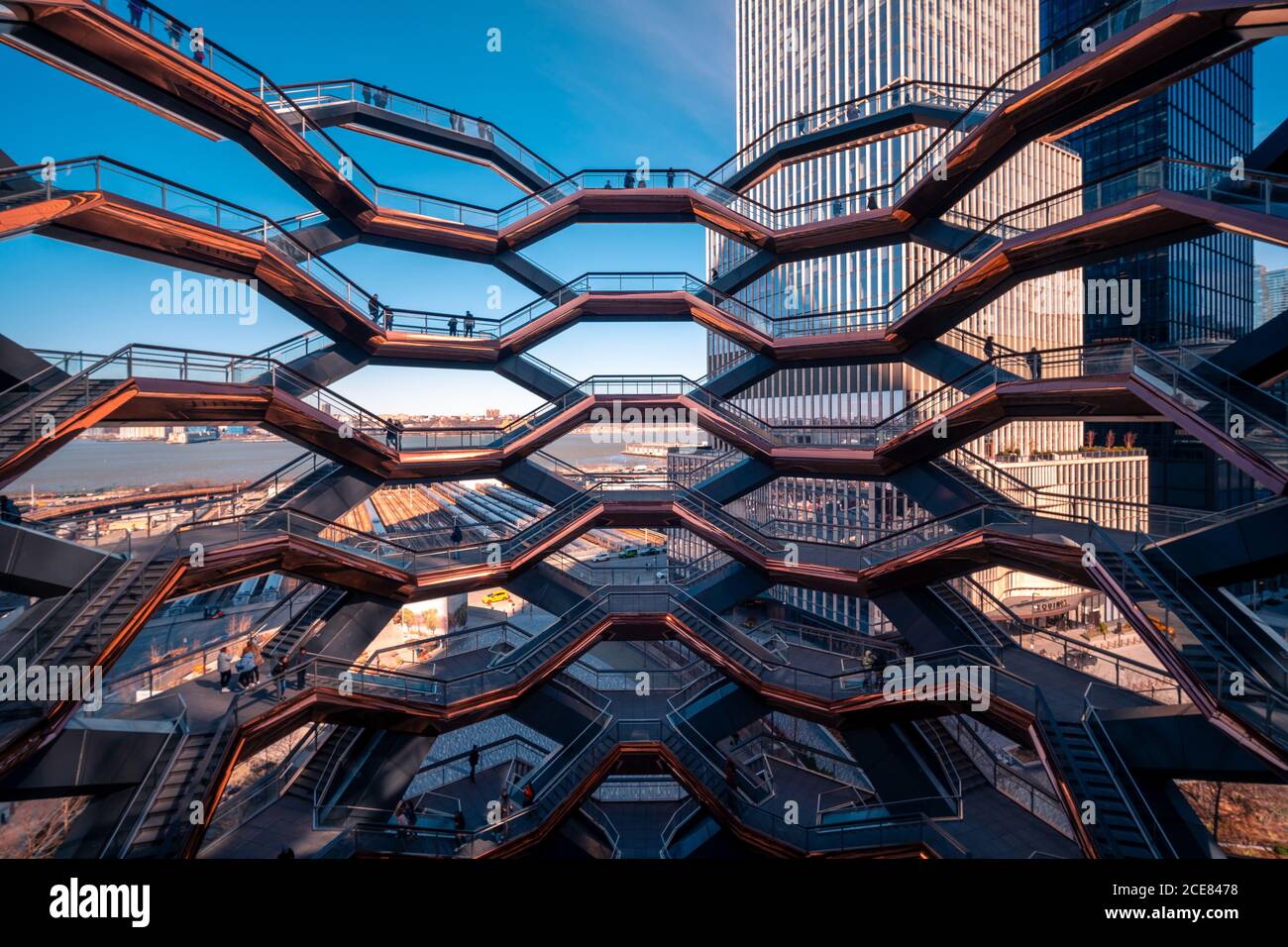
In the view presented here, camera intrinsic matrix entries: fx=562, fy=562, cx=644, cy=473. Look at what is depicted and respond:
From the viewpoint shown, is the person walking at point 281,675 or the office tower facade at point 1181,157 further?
the office tower facade at point 1181,157

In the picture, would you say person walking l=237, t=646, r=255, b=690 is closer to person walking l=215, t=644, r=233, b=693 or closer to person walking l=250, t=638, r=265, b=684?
person walking l=250, t=638, r=265, b=684

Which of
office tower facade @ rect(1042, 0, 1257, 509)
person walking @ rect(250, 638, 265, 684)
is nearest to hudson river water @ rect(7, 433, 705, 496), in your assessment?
person walking @ rect(250, 638, 265, 684)

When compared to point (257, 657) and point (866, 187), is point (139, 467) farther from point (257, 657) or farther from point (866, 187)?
point (866, 187)

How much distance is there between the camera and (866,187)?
3738 cm

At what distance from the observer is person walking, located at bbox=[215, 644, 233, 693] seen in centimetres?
1328

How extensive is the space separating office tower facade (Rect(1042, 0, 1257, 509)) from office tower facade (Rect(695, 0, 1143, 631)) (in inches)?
135

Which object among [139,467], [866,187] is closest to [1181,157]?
[866,187]

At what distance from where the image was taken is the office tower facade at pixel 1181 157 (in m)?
43.3

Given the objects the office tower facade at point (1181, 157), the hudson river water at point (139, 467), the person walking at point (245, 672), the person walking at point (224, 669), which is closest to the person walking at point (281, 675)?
the person walking at point (245, 672)

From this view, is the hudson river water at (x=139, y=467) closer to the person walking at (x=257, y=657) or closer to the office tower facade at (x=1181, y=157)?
the person walking at (x=257, y=657)

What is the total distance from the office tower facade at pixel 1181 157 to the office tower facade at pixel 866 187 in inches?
135

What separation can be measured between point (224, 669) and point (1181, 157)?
70799 mm

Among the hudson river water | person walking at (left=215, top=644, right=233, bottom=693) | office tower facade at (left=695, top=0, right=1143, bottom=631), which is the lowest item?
person walking at (left=215, top=644, right=233, bottom=693)

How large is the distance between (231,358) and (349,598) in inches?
272
